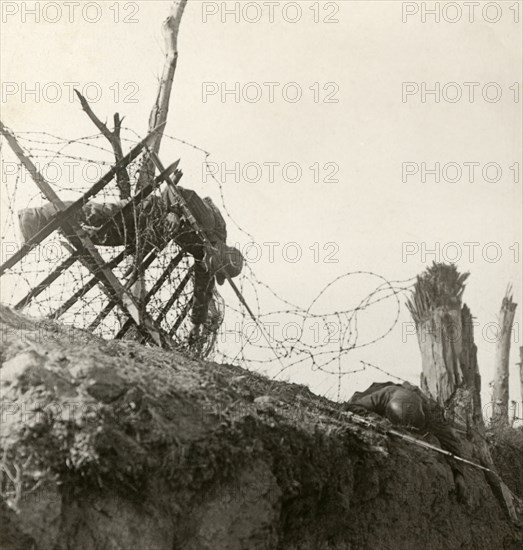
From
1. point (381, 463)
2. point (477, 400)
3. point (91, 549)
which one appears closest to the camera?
point (91, 549)

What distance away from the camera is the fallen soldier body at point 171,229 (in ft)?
22.5

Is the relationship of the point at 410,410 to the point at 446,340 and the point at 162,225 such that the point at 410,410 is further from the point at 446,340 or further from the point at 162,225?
the point at 162,225

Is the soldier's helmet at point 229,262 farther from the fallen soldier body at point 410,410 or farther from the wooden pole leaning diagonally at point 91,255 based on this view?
the fallen soldier body at point 410,410

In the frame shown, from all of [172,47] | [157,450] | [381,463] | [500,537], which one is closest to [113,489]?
[157,450]

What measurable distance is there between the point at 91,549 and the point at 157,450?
0.65 meters

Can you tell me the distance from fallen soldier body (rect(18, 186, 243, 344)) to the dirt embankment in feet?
3.89

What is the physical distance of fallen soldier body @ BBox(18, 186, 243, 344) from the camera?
6.85m

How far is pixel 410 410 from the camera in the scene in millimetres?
7090

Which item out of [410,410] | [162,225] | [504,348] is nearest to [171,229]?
[162,225]

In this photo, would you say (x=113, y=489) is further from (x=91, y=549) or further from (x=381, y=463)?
(x=381, y=463)

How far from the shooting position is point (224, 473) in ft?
15.3

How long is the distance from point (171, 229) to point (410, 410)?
113 inches

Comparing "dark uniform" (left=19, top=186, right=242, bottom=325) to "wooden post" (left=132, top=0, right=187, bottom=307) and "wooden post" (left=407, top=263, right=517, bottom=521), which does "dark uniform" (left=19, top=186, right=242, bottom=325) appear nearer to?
"wooden post" (left=132, top=0, right=187, bottom=307)

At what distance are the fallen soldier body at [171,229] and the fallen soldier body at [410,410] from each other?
1747 mm
